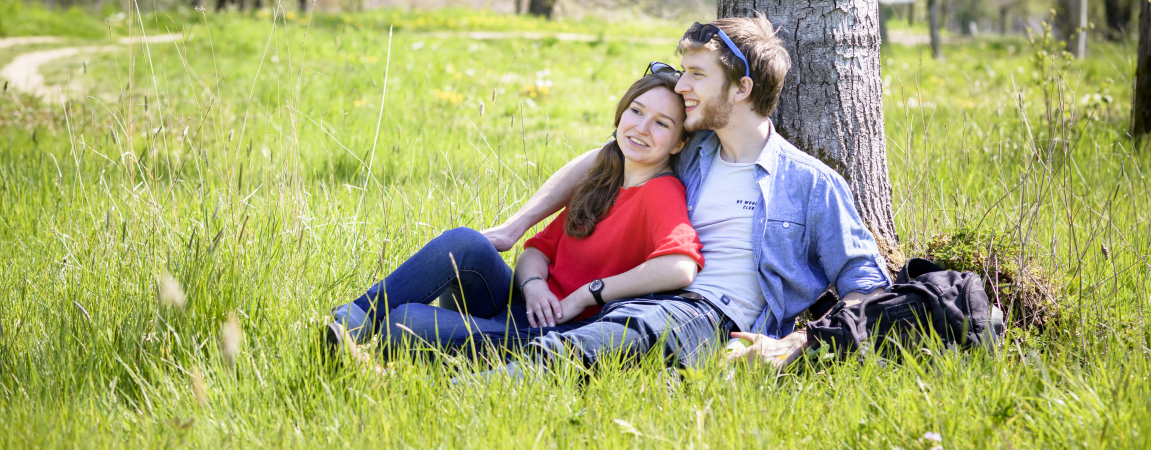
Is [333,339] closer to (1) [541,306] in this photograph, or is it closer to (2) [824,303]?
(1) [541,306]

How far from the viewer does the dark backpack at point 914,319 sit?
6.77 feet

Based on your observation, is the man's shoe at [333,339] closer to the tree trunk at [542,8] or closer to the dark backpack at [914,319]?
the dark backpack at [914,319]

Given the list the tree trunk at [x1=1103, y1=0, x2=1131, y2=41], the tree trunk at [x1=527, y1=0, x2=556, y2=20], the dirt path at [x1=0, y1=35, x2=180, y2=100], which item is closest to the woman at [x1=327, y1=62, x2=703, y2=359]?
the dirt path at [x1=0, y1=35, x2=180, y2=100]

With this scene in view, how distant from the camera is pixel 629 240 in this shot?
238 cm

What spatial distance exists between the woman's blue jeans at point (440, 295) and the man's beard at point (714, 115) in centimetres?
77

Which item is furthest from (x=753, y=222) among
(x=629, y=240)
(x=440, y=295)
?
(x=440, y=295)

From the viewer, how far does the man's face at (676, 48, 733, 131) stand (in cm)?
230

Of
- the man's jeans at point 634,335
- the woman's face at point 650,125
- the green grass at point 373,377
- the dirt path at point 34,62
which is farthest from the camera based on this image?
the dirt path at point 34,62

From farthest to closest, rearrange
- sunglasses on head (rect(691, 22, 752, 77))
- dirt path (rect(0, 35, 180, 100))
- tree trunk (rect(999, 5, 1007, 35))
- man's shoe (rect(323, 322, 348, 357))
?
tree trunk (rect(999, 5, 1007, 35)) < dirt path (rect(0, 35, 180, 100)) < sunglasses on head (rect(691, 22, 752, 77)) < man's shoe (rect(323, 322, 348, 357))

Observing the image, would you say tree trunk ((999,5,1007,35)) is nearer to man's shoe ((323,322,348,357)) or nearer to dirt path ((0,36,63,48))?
dirt path ((0,36,63,48))

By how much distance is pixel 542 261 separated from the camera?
252 cm

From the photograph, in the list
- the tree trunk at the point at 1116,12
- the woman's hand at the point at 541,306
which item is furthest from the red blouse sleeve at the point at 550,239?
the tree trunk at the point at 1116,12

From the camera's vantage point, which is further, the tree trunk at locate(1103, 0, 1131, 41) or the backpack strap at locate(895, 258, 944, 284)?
the tree trunk at locate(1103, 0, 1131, 41)

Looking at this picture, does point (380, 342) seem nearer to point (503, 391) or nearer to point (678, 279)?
point (503, 391)
